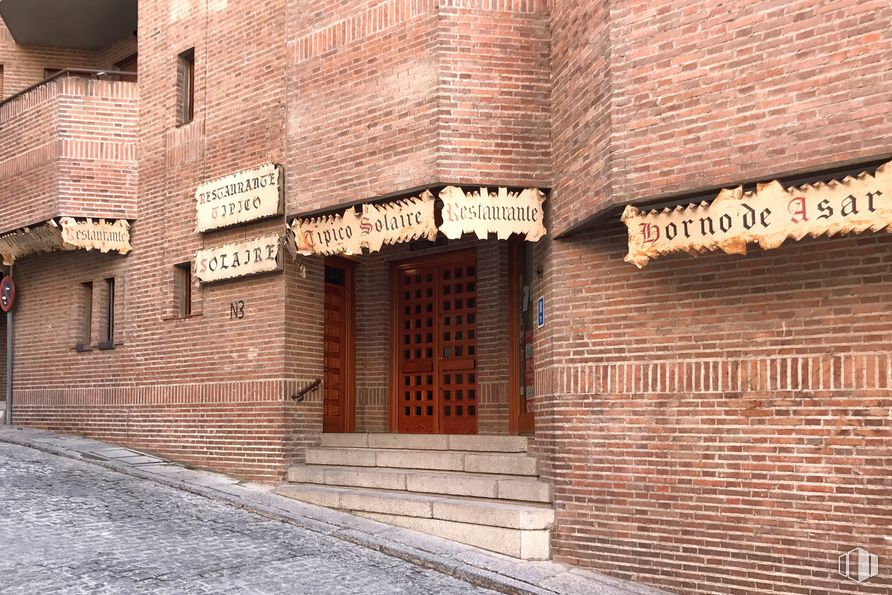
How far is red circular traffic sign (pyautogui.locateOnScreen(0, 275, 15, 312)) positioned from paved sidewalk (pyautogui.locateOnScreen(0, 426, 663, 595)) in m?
3.20

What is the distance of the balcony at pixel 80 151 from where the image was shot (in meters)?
13.5

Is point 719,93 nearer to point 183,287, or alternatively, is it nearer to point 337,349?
point 337,349

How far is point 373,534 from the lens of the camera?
9.00 m

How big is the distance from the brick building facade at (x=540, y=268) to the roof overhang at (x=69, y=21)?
0.54m

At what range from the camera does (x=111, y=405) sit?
43.8ft

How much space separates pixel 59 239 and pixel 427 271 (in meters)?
5.55

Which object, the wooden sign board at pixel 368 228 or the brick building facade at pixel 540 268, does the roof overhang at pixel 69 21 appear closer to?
the brick building facade at pixel 540 268

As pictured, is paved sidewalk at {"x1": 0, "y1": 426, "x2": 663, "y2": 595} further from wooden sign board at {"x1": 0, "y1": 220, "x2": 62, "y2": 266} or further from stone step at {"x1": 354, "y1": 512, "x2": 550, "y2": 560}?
wooden sign board at {"x1": 0, "y1": 220, "x2": 62, "y2": 266}

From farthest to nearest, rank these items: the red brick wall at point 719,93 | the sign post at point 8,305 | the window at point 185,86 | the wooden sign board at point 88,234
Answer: the sign post at point 8,305 < the wooden sign board at point 88,234 < the window at point 185,86 < the red brick wall at point 719,93

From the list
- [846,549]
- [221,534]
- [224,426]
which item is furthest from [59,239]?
[846,549]

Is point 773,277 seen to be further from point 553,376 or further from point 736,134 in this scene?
point 553,376

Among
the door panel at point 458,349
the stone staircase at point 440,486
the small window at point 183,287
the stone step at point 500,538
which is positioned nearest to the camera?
the stone step at point 500,538

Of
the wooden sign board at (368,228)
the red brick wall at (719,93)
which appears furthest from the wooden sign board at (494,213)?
the red brick wall at (719,93)

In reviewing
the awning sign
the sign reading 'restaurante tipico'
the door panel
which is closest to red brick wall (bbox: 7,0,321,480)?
the awning sign
